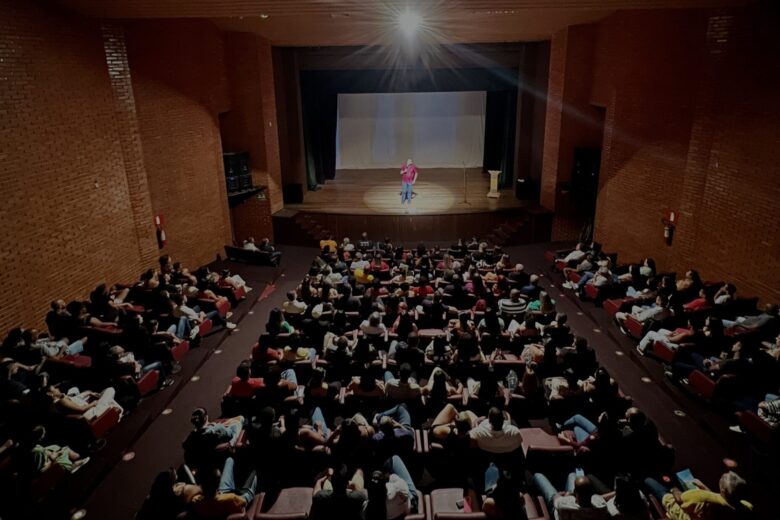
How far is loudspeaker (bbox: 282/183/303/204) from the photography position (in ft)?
53.3

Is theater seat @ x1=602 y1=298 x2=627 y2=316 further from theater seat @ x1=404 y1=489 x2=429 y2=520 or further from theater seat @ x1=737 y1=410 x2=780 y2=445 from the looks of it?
theater seat @ x1=404 y1=489 x2=429 y2=520

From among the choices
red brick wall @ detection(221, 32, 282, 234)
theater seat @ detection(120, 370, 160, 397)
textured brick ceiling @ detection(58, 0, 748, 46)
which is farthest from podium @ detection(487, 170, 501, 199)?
theater seat @ detection(120, 370, 160, 397)

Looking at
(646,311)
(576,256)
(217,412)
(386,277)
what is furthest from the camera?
(576,256)

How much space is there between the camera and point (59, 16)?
8.28 meters

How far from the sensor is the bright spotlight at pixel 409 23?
12305 mm

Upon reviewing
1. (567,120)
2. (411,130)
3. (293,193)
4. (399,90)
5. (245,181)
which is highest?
(399,90)

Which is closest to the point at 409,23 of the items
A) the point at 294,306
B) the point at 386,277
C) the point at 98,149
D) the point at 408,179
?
A: the point at 408,179

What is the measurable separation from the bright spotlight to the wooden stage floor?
469 centimetres

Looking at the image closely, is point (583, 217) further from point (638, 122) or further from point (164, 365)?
point (164, 365)

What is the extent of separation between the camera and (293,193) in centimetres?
1625

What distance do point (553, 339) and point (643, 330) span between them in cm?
238

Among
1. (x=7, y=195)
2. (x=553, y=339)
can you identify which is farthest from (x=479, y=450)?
(x=7, y=195)

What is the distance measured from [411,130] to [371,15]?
24.1ft

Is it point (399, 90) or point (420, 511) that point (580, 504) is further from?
point (399, 90)
